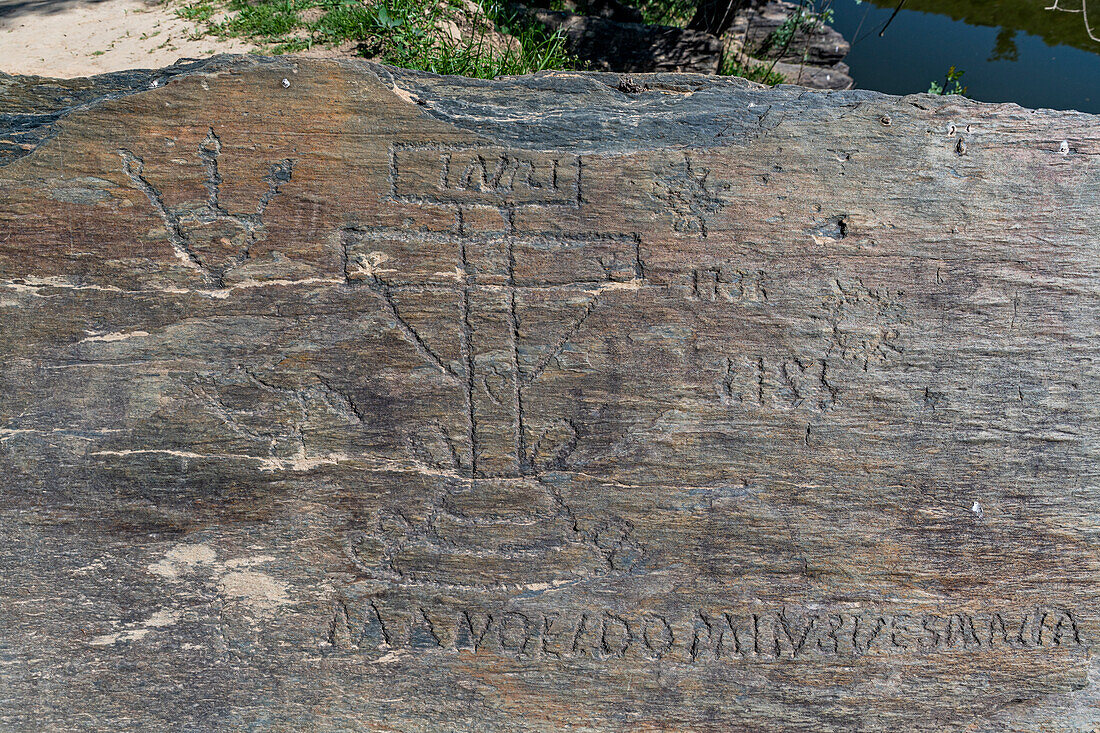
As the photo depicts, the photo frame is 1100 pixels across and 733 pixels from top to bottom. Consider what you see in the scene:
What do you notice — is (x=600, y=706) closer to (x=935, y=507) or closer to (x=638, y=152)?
(x=935, y=507)

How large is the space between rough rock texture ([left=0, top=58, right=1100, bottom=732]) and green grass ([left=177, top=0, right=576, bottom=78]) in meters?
1.92

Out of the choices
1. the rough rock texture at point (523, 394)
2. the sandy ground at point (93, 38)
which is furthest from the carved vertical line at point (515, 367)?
the sandy ground at point (93, 38)

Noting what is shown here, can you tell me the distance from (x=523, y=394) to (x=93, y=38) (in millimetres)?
4989

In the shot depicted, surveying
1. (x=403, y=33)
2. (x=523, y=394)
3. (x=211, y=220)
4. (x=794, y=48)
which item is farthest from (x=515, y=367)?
(x=794, y=48)

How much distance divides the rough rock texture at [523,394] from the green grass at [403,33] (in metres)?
1.92

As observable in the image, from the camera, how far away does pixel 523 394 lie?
1.86m

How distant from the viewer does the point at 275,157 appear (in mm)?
1793

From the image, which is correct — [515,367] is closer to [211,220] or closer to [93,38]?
[211,220]

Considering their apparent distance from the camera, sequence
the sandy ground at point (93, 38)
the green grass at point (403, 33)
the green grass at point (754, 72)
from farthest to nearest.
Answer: the green grass at point (754, 72), the sandy ground at point (93, 38), the green grass at point (403, 33)

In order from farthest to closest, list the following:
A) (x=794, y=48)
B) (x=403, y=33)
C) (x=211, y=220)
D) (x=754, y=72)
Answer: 1. (x=794, y=48)
2. (x=754, y=72)
3. (x=403, y=33)
4. (x=211, y=220)

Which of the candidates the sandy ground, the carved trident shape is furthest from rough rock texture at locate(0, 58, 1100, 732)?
the sandy ground

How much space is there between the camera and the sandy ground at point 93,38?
433cm

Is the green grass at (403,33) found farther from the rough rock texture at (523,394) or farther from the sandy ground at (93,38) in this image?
the rough rock texture at (523,394)

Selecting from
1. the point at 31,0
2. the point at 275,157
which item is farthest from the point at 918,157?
the point at 31,0
